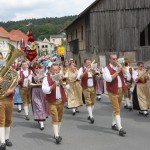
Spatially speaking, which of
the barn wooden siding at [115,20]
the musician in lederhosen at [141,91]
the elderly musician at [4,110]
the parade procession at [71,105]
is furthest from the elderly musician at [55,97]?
the barn wooden siding at [115,20]

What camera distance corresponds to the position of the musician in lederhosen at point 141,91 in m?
10.4

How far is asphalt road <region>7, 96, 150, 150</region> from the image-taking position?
7223 millimetres

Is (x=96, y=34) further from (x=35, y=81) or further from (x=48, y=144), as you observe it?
(x=48, y=144)

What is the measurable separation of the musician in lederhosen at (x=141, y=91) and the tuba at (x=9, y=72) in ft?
15.1

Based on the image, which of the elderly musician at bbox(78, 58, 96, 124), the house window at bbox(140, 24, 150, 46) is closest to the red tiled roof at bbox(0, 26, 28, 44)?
the house window at bbox(140, 24, 150, 46)

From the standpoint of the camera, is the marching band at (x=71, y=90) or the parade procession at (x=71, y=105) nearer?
the parade procession at (x=71, y=105)

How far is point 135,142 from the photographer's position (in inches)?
290

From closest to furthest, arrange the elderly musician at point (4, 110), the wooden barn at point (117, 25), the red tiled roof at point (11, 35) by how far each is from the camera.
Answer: the elderly musician at point (4, 110) → the wooden barn at point (117, 25) → the red tiled roof at point (11, 35)

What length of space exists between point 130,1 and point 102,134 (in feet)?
72.6

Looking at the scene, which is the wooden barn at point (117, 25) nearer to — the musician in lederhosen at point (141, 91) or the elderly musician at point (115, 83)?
the musician in lederhosen at point (141, 91)

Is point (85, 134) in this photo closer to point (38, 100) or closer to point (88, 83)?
point (38, 100)

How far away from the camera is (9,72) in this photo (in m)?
6.82

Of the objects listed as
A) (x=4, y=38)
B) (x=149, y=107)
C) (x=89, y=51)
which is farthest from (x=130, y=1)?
(x=4, y=38)

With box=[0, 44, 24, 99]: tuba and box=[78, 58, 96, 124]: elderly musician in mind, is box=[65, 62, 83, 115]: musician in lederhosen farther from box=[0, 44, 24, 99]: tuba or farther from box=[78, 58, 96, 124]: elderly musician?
box=[0, 44, 24, 99]: tuba
